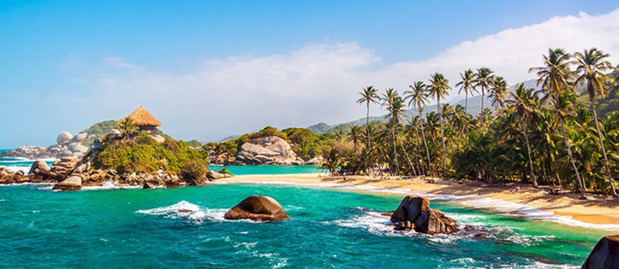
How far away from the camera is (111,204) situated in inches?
1906

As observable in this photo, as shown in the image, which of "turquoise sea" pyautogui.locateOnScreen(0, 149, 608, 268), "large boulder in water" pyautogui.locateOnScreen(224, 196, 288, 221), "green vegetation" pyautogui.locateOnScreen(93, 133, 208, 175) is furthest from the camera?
"green vegetation" pyautogui.locateOnScreen(93, 133, 208, 175)

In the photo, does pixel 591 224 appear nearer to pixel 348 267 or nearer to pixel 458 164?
pixel 348 267

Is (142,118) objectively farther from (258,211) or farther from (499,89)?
(499,89)

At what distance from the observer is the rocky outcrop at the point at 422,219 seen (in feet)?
100

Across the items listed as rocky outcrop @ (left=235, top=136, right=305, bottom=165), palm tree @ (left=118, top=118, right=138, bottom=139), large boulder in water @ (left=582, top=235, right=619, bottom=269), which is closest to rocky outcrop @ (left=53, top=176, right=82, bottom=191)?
palm tree @ (left=118, top=118, right=138, bottom=139)

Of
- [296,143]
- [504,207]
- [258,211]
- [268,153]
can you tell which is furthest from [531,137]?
[296,143]

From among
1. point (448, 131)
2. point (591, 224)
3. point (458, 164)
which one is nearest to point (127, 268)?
point (591, 224)

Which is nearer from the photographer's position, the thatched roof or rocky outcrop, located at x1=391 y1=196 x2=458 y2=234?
rocky outcrop, located at x1=391 y1=196 x2=458 y2=234

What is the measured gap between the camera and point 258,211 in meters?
37.9

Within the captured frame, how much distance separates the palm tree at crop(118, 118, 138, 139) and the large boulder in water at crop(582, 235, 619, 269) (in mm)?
88710

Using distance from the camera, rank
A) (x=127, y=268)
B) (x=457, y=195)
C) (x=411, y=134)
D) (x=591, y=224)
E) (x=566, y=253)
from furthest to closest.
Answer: (x=411, y=134), (x=457, y=195), (x=591, y=224), (x=566, y=253), (x=127, y=268)

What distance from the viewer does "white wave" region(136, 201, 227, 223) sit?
126 ft

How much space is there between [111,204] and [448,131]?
2774 inches

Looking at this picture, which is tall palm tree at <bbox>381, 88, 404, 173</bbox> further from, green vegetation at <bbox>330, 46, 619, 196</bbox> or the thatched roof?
the thatched roof
